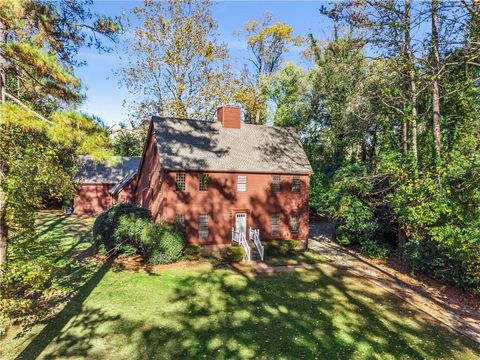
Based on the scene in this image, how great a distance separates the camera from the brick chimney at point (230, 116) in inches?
1070

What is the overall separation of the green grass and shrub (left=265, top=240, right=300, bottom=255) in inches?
196

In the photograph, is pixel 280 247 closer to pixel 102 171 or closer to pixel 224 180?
pixel 224 180

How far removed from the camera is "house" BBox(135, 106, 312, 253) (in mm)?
22547

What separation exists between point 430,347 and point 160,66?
33145 mm

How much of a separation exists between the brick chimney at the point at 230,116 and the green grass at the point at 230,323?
1372cm

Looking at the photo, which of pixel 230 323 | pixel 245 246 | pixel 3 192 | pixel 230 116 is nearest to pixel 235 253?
pixel 245 246

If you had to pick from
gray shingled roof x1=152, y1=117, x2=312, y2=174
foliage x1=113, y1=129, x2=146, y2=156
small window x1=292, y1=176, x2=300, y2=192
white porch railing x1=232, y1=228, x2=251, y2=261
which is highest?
foliage x1=113, y1=129, x2=146, y2=156

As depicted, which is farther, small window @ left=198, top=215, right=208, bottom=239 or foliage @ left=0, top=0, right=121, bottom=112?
small window @ left=198, top=215, right=208, bottom=239

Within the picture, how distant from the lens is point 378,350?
1211 cm

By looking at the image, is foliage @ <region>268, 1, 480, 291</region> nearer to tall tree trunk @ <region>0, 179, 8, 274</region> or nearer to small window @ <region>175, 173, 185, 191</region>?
small window @ <region>175, 173, 185, 191</region>

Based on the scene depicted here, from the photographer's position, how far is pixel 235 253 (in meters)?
21.7

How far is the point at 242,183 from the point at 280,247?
578 centimetres

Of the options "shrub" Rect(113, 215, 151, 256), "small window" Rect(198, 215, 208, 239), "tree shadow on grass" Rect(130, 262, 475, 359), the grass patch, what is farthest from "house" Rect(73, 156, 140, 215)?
"tree shadow on grass" Rect(130, 262, 475, 359)

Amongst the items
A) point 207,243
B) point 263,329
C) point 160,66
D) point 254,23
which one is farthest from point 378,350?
point 254,23
